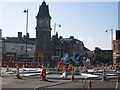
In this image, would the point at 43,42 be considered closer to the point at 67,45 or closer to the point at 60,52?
the point at 60,52

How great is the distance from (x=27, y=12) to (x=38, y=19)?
19.1m

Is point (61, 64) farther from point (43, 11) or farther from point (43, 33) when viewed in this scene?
point (43, 11)

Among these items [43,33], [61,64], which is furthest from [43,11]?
[61,64]

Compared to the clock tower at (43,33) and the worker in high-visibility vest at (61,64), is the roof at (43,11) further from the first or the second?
the worker in high-visibility vest at (61,64)

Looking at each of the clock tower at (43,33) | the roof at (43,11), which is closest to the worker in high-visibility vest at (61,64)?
the clock tower at (43,33)

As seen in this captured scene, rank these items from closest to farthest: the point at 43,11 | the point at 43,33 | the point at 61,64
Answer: the point at 61,64
the point at 43,33
the point at 43,11

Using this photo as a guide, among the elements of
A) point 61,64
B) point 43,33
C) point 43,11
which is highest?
point 43,11

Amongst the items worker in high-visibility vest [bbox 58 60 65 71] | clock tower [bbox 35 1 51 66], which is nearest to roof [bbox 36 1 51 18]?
clock tower [bbox 35 1 51 66]

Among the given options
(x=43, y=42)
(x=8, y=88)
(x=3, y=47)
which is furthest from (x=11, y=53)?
(x=8, y=88)

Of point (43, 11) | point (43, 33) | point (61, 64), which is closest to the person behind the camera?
point (61, 64)

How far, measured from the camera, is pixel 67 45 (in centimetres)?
13512

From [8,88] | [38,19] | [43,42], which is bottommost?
[8,88]

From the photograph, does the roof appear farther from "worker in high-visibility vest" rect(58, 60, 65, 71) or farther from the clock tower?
"worker in high-visibility vest" rect(58, 60, 65, 71)

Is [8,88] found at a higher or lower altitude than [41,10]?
lower
